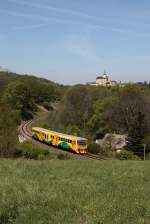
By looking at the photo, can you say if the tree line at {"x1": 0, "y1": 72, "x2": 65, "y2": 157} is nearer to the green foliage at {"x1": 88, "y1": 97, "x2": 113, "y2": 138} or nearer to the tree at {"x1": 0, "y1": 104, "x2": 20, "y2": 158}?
the tree at {"x1": 0, "y1": 104, "x2": 20, "y2": 158}

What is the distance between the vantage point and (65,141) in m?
48.9

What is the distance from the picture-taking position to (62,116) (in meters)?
77.0

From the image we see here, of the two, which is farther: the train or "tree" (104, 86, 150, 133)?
"tree" (104, 86, 150, 133)

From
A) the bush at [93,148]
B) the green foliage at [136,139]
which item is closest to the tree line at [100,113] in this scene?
the green foliage at [136,139]

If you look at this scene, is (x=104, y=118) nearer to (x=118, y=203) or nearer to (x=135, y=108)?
(x=135, y=108)

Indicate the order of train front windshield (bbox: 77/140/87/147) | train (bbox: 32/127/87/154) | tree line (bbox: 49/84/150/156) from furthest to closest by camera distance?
tree line (bbox: 49/84/150/156) < train (bbox: 32/127/87/154) < train front windshield (bbox: 77/140/87/147)

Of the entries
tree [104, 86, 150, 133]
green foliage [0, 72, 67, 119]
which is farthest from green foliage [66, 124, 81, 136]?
green foliage [0, 72, 67, 119]

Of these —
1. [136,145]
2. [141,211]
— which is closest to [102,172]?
[141,211]

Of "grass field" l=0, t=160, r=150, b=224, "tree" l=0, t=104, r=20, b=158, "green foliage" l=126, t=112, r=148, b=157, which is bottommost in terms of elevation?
"green foliage" l=126, t=112, r=148, b=157

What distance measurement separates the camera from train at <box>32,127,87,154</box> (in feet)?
153

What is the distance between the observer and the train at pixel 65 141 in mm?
46625

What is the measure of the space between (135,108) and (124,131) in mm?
4551

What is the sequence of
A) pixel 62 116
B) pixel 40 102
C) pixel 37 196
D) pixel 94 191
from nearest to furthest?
1. pixel 37 196
2. pixel 94 191
3. pixel 62 116
4. pixel 40 102

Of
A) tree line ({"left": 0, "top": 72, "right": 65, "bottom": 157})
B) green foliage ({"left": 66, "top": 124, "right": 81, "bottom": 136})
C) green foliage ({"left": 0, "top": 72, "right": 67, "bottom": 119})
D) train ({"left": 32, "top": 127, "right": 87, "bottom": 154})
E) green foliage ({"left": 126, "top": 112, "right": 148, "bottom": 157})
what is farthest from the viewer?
green foliage ({"left": 0, "top": 72, "right": 67, "bottom": 119})
